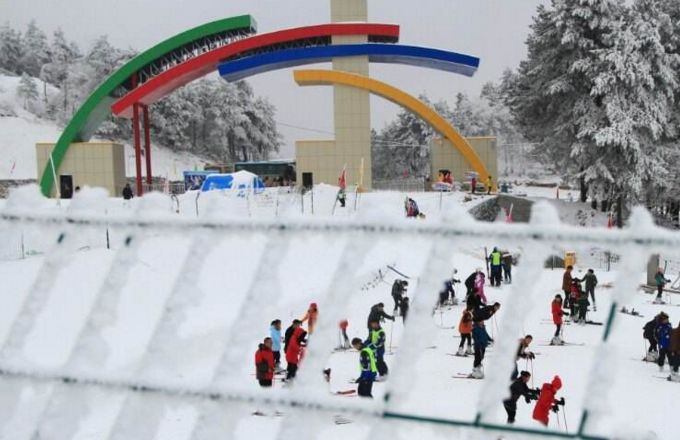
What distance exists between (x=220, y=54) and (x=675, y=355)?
25.6 m

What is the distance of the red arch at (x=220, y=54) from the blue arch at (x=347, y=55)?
0.59m

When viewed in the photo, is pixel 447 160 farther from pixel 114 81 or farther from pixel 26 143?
pixel 26 143

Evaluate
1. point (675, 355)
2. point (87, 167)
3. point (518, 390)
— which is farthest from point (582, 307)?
point (87, 167)

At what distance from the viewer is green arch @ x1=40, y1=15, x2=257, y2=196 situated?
97.7ft

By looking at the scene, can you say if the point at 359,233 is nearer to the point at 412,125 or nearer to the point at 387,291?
the point at 387,291

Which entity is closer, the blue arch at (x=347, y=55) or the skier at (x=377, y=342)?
the skier at (x=377, y=342)

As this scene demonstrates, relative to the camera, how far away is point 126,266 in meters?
2.43

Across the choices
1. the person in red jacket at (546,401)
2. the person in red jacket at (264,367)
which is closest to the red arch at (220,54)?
the person in red jacket at (264,367)

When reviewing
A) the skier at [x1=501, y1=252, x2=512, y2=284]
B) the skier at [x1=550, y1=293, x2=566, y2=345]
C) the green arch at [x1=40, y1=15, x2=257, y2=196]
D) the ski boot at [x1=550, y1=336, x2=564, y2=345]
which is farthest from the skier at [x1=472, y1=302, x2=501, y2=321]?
the green arch at [x1=40, y1=15, x2=257, y2=196]

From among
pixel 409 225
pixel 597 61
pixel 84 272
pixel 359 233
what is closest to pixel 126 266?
pixel 359 233

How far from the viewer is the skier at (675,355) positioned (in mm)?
9289

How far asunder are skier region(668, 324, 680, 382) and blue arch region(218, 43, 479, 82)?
23.4 m

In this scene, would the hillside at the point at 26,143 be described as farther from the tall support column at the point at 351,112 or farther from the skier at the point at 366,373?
the skier at the point at 366,373

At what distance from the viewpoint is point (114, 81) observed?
30266 millimetres
